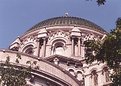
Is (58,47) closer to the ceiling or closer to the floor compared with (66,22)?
closer to the floor

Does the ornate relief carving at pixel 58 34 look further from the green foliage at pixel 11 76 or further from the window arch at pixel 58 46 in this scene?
the green foliage at pixel 11 76

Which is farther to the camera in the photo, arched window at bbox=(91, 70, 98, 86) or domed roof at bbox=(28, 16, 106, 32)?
domed roof at bbox=(28, 16, 106, 32)

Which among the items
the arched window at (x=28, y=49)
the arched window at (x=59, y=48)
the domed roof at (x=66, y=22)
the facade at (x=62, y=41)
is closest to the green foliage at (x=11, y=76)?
the facade at (x=62, y=41)

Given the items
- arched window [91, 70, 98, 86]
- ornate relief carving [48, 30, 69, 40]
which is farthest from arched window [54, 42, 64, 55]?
arched window [91, 70, 98, 86]

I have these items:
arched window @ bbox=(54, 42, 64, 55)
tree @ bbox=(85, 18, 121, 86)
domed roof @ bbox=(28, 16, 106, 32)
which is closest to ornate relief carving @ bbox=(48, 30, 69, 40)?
arched window @ bbox=(54, 42, 64, 55)

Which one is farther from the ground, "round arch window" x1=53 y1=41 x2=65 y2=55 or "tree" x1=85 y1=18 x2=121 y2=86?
"round arch window" x1=53 y1=41 x2=65 y2=55

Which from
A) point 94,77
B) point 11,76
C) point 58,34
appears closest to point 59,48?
point 58,34

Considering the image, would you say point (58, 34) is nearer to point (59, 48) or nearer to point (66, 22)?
point (59, 48)

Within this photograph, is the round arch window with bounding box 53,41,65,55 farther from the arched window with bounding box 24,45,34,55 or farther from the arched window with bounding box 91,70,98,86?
the arched window with bounding box 91,70,98,86

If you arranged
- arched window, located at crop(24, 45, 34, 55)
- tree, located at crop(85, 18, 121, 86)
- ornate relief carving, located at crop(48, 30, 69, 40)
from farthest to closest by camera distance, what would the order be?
1. arched window, located at crop(24, 45, 34, 55)
2. ornate relief carving, located at crop(48, 30, 69, 40)
3. tree, located at crop(85, 18, 121, 86)

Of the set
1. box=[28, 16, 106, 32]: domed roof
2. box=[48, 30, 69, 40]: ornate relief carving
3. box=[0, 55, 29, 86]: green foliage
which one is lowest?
box=[0, 55, 29, 86]: green foliage

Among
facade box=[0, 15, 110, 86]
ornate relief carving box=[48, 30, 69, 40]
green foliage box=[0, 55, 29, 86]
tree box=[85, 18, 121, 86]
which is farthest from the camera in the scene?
ornate relief carving box=[48, 30, 69, 40]

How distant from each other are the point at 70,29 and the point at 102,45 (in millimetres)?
37695

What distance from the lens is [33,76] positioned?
2572cm
